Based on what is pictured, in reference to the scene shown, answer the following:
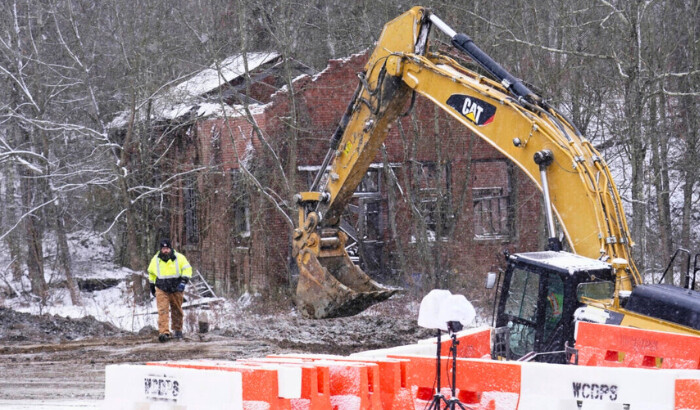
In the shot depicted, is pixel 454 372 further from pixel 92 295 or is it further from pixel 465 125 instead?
pixel 92 295

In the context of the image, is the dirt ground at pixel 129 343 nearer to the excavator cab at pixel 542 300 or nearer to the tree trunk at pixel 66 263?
the excavator cab at pixel 542 300

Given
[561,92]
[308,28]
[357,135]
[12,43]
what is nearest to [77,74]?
[12,43]

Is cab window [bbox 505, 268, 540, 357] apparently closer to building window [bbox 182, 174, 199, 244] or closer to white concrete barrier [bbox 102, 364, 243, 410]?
white concrete barrier [bbox 102, 364, 243, 410]

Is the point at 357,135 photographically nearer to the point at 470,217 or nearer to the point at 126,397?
the point at 126,397

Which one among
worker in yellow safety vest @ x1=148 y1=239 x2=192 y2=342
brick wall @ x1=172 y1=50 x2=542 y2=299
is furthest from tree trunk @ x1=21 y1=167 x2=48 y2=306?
worker in yellow safety vest @ x1=148 y1=239 x2=192 y2=342

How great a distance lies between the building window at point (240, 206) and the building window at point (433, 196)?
473 centimetres

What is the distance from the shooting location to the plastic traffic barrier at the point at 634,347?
8.14m

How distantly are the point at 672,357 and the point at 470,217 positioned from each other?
56.0ft

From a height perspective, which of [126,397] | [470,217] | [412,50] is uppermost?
[412,50]

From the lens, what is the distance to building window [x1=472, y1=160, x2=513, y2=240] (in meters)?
25.8

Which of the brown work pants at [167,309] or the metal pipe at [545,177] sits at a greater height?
the metal pipe at [545,177]

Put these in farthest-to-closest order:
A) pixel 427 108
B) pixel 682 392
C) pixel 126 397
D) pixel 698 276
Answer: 1. pixel 427 108
2. pixel 698 276
3. pixel 126 397
4. pixel 682 392

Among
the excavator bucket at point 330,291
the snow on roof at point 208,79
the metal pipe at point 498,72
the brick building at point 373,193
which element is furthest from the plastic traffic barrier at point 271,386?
the snow on roof at point 208,79

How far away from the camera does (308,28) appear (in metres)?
28.5
